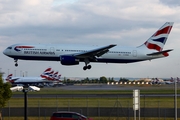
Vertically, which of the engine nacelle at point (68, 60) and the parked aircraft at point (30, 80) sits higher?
the engine nacelle at point (68, 60)

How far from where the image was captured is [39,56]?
2208 inches

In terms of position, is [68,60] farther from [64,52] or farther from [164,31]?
[164,31]

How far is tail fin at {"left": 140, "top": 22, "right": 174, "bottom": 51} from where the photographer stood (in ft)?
209

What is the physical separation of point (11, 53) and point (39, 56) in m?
4.03

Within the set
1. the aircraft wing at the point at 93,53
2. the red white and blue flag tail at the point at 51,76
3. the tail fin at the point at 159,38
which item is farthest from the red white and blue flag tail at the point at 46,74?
the aircraft wing at the point at 93,53

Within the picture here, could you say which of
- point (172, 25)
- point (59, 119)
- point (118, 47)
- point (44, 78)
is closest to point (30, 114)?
point (59, 119)

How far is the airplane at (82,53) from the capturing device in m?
56.0

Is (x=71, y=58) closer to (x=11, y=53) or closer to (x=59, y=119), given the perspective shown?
(x=11, y=53)

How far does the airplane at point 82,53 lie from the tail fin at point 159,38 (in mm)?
749

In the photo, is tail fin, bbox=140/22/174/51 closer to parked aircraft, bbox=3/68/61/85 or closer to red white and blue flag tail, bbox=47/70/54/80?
parked aircraft, bbox=3/68/61/85

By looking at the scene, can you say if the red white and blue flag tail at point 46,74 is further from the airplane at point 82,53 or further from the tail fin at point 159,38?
the airplane at point 82,53

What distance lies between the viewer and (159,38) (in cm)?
6556

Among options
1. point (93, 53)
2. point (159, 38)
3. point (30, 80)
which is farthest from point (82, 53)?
point (30, 80)

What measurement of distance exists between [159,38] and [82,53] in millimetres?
15266
